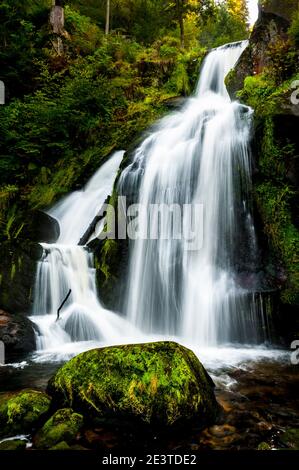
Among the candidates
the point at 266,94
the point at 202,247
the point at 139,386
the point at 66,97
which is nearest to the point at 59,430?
the point at 139,386

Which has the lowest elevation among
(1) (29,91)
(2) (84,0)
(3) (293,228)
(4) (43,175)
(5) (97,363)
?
(5) (97,363)

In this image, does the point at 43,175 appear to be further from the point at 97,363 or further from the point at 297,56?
the point at 97,363

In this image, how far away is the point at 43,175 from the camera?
11.4 metres

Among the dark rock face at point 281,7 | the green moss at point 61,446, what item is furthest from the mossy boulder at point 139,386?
the dark rock face at point 281,7

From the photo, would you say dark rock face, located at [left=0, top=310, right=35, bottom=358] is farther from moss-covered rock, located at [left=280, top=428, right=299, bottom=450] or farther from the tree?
the tree

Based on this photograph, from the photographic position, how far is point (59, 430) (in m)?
3.41

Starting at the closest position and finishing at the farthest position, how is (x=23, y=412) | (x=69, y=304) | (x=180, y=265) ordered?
(x=23, y=412) < (x=69, y=304) < (x=180, y=265)

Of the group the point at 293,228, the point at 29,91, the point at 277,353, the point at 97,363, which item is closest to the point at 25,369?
the point at 97,363

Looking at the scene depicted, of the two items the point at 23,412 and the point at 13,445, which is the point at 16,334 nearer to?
the point at 23,412

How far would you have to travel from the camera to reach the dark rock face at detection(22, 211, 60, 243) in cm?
861

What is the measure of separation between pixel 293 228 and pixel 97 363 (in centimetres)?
505

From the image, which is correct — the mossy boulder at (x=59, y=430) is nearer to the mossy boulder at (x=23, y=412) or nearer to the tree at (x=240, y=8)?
the mossy boulder at (x=23, y=412)

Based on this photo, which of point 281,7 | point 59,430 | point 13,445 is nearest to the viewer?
point 13,445

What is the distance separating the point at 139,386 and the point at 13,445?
1.21m
